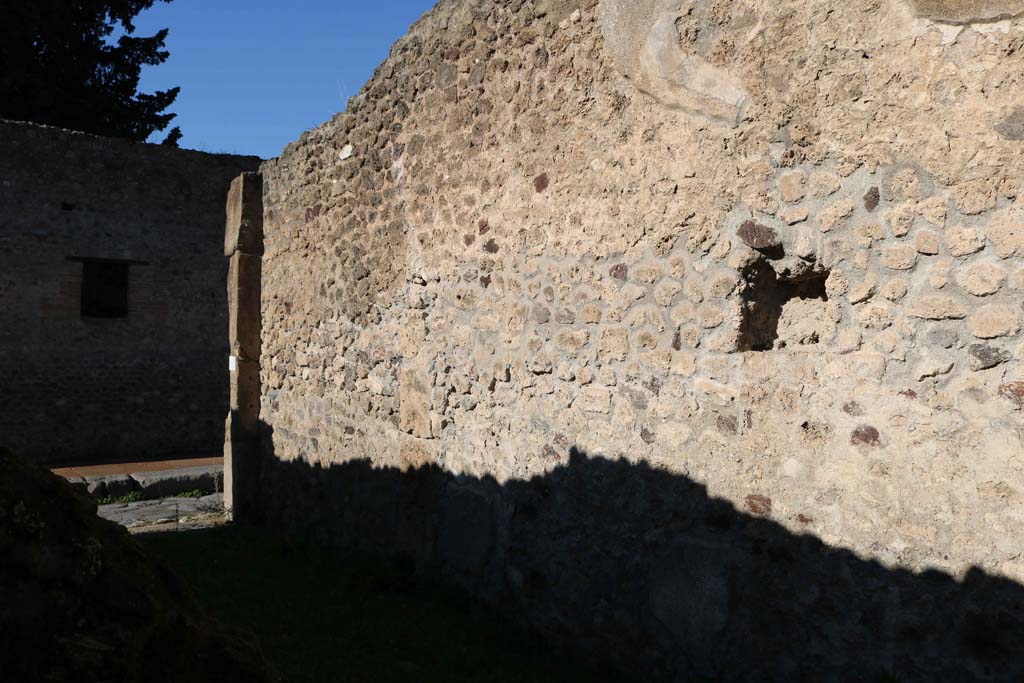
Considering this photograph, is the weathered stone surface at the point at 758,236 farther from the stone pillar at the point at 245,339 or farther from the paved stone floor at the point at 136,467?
the paved stone floor at the point at 136,467

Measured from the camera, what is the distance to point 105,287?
12766 millimetres

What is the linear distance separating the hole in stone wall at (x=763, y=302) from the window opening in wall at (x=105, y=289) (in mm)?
11794

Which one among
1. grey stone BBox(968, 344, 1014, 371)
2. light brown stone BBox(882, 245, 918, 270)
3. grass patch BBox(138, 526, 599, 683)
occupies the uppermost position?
light brown stone BBox(882, 245, 918, 270)

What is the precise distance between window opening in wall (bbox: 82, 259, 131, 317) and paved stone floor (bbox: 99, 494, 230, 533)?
4876 mm

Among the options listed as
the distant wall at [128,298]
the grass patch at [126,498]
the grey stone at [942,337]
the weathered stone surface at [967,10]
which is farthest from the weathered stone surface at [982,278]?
the distant wall at [128,298]

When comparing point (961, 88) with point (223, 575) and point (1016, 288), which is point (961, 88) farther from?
point (223, 575)

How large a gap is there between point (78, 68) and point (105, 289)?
8.34 metres

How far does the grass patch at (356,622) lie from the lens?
12.1 feet

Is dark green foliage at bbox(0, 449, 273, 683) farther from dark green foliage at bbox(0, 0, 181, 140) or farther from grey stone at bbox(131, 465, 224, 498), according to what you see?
dark green foliage at bbox(0, 0, 181, 140)

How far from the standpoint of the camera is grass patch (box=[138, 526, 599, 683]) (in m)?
3.70

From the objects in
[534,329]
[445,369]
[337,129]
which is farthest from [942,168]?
[337,129]

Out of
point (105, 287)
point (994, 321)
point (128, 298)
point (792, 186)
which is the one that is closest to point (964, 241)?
point (994, 321)

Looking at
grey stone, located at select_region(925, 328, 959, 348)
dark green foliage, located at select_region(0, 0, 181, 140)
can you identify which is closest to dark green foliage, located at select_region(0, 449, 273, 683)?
grey stone, located at select_region(925, 328, 959, 348)

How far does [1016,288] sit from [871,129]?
67cm
